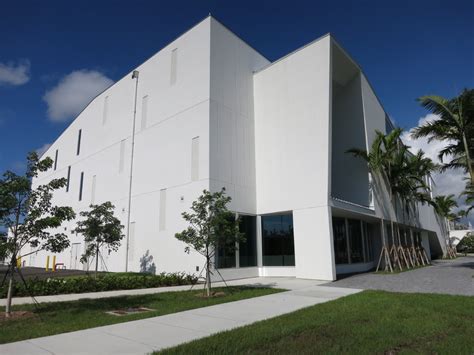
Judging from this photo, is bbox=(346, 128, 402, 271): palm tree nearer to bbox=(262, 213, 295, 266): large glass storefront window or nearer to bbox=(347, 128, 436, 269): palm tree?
bbox=(347, 128, 436, 269): palm tree

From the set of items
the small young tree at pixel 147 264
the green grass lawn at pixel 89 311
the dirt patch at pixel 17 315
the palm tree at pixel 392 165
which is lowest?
the green grass lawn at pixel 89 311

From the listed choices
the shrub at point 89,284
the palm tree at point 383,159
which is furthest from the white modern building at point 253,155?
the shrub at point 89,284

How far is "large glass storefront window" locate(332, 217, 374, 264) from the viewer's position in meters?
19.7

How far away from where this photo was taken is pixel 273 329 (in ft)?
21.5

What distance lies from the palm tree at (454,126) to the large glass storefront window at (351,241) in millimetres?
6121

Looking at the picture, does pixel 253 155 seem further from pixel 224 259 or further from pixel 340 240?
pixel 340 240

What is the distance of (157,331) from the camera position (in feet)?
21.8

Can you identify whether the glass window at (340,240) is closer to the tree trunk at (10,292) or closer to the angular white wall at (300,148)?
the angular white wall at (300,148)

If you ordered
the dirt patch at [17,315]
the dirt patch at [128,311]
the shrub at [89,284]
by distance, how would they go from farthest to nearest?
1. the shrub at [89,284]
2. the dirt patch at [128,311]
3. the dirt patch at [17,315]

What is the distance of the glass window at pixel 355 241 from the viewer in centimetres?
2111

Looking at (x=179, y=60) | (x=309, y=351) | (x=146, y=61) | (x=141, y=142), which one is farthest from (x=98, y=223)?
(x=309, y=351)

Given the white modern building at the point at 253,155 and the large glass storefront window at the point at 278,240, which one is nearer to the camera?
the white modern building at the point at 253,155

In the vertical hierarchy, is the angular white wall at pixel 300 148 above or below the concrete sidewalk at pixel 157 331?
above

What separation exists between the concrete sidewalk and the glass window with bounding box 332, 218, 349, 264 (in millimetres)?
9757
